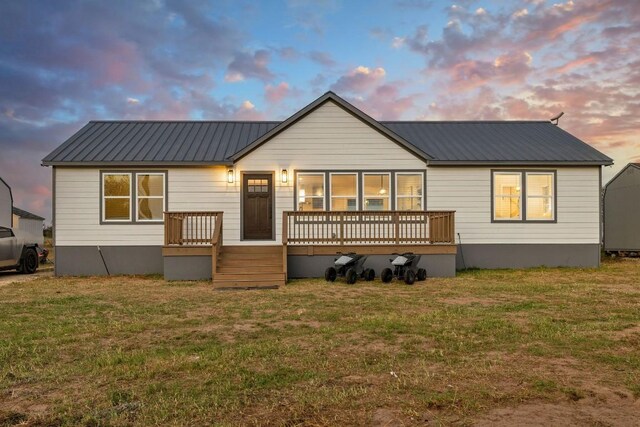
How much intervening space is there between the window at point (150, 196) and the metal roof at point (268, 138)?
55cm

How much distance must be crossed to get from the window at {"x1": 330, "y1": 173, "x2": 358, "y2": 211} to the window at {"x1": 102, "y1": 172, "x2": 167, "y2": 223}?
5523 mm

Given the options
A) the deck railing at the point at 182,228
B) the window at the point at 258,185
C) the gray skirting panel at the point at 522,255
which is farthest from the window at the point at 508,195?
the deck railing at the point at 182,228

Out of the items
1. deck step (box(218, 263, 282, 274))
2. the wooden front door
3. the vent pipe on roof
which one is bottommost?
deck step (box(218, 263, 282, 274))

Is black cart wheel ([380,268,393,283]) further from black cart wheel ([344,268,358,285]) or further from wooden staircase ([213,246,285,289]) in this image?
wooden staircase ([213,246,285,289])

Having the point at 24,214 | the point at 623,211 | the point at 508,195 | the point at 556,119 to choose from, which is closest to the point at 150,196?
the point at 508,195

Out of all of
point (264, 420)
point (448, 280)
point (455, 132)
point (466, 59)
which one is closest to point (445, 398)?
point (264, 420)

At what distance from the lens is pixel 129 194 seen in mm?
15086

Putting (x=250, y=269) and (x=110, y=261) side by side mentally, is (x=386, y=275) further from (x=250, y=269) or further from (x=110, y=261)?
(x=110, y=261)

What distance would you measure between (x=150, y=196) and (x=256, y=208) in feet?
11.4

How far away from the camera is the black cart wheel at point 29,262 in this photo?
16.7m

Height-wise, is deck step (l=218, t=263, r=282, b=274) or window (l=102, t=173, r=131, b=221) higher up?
window (l=102, t=173, r=131, b=221)

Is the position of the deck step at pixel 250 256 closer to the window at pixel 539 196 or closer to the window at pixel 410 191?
the window at pixel 410 191

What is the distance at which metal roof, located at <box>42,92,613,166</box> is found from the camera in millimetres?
14992

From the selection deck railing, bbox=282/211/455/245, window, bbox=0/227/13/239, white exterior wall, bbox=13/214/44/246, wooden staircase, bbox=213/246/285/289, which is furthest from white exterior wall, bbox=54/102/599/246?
white exterior wall, bbox=13/214/44/246
